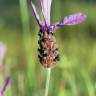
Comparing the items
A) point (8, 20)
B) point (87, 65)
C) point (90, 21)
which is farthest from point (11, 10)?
point (87, 65)

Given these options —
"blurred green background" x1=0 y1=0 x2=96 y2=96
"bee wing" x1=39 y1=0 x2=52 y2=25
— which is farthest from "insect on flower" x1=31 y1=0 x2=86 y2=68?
"blurred green background" x1=0 y1=0 x2=96 y2=96

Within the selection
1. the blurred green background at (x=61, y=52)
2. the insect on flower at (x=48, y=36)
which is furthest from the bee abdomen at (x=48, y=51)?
the blurred green background at (x=61, y=52)

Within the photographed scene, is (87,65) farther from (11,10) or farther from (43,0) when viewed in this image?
(11,10)

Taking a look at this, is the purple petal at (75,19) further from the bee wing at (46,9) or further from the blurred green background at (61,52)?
the blurred green background at (61,52)

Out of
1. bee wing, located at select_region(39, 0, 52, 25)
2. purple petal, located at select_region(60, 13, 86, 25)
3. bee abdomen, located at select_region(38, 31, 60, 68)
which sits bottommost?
bee abdomen, located at select_region(38, 31, 60, 68)

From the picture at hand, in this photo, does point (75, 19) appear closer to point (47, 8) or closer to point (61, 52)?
point (47, 8)

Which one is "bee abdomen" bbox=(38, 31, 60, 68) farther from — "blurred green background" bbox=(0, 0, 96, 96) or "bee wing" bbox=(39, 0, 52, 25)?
"blurred green background" bbox=(0, 0, 96, 96)
